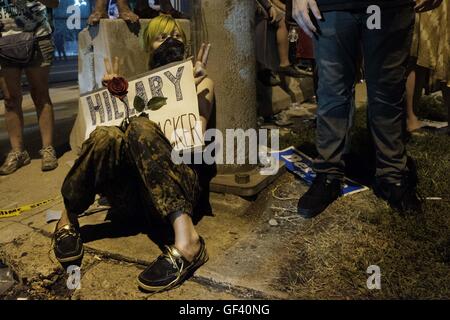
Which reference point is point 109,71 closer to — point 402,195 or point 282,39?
point 402,195

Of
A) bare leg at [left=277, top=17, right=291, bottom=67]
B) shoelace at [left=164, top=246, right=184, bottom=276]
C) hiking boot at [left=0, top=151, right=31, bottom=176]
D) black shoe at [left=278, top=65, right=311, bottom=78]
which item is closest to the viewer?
shoelace at [left=164, top=246, right=184, bottom=276]

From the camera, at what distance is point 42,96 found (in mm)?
3645

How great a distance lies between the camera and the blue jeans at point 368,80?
7.36 feet

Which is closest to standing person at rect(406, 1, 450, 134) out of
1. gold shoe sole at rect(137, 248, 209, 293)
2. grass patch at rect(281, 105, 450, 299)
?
grass patch at rect(281, 105, 450, 299)

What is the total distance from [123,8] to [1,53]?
116 cm

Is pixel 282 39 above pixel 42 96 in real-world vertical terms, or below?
above

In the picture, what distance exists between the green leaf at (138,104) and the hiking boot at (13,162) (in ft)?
5.93

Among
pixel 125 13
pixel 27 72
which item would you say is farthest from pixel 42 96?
pixel 125 13

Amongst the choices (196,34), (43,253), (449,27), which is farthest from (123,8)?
(449,27)

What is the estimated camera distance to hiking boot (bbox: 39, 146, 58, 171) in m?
3.53

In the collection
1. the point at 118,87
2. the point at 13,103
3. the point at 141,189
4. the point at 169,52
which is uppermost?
the point at 169,52

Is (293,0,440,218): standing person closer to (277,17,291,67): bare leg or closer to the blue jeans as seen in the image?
the blue jeans

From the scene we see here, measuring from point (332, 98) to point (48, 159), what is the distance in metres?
2.38

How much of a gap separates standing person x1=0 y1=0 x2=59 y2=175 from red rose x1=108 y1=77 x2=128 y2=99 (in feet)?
5.35
